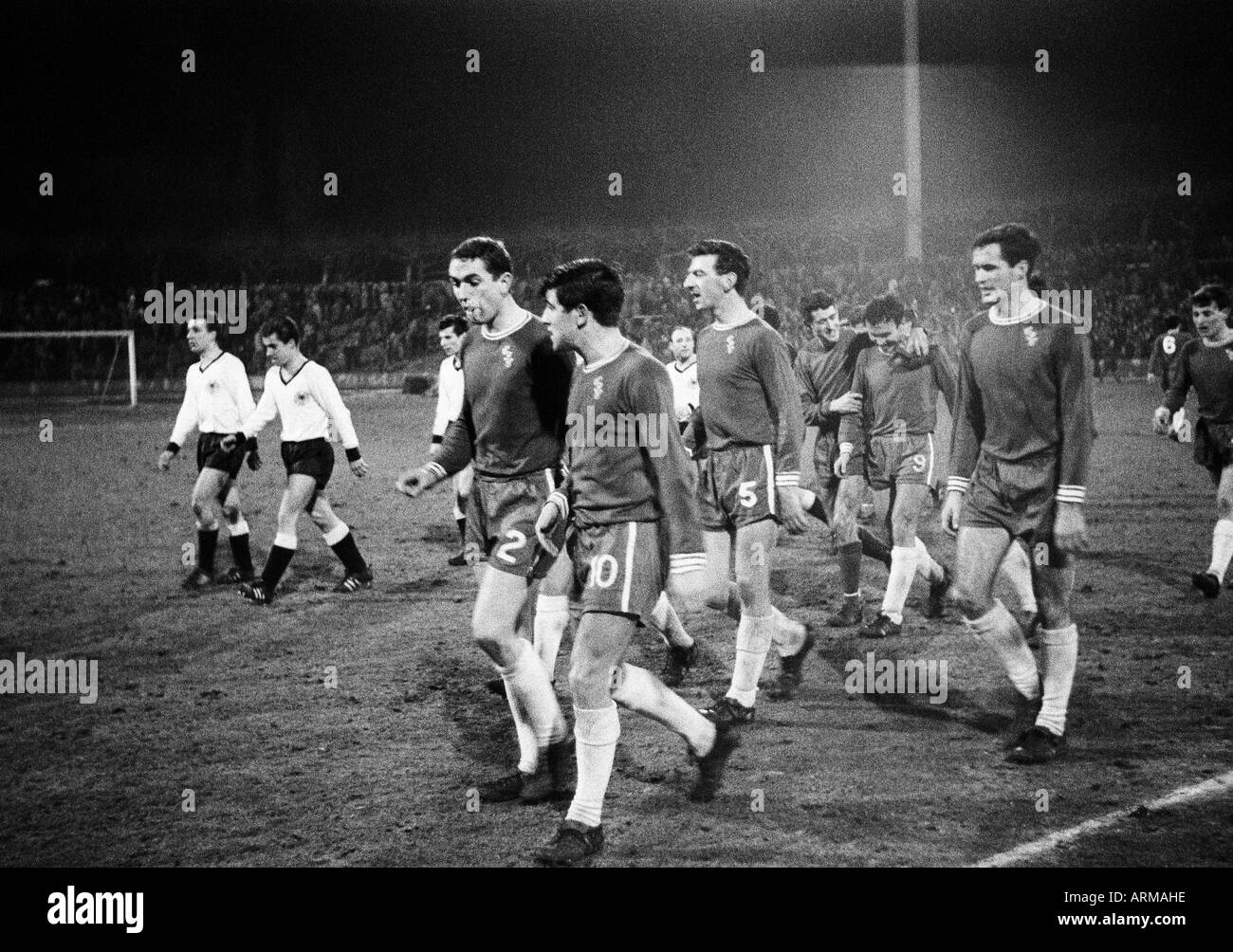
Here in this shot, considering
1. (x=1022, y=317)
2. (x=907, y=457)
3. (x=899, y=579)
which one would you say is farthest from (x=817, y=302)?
(x=1022, y=317)

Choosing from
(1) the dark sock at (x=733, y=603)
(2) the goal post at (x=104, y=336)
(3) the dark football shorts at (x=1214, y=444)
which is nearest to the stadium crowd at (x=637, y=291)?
(2) the goal post at (x=104, y=336)

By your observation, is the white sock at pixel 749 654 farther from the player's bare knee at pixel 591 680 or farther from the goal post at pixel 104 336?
the goal post at pixel 104 336

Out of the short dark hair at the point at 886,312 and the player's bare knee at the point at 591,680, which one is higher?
the short dark hair at the point at 886,312

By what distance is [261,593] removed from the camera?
9047 mm

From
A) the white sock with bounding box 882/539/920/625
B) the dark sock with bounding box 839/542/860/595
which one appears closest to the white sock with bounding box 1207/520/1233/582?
the white sock with bounding box 882/539/920/625

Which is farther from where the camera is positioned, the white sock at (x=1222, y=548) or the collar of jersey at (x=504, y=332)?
the white sock at (x=1222, y=548)

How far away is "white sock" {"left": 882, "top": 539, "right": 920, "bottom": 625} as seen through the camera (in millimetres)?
7586

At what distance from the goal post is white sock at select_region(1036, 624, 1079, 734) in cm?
2553

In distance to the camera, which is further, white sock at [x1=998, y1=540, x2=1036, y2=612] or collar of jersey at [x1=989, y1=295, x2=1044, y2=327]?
white sock at [x1=998, y1=540, x2=1036, y2=612]

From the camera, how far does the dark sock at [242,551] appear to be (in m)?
9.70

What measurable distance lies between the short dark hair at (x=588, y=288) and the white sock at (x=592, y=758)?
4.87 feet

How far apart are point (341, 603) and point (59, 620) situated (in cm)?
197

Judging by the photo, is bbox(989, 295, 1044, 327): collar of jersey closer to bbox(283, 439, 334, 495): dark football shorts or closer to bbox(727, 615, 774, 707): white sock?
bbox(727, 615, 774, 707): white sock
